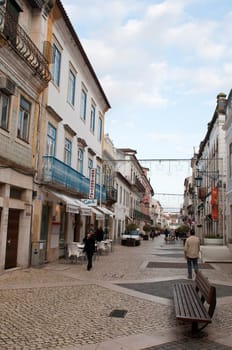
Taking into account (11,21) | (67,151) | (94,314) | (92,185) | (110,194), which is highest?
(11,21)

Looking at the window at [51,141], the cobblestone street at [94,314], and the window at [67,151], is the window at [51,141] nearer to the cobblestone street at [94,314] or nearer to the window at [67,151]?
the window at [67,151]

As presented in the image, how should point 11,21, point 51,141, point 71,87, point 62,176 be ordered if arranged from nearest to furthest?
point 11,21, point 62,176, point 51,141, point 71,87

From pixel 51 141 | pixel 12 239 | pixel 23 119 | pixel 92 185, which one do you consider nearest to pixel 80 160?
pixel 92 185

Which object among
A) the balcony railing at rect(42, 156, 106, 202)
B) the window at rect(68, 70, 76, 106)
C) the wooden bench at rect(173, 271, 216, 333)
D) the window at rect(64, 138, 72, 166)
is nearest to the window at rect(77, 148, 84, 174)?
the balcony railing at rect(42, 156, 106, 202)

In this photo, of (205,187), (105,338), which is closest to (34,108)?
(105,338)

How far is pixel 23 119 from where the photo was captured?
13.6 m

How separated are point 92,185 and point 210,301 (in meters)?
16.5

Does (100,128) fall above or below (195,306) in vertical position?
above

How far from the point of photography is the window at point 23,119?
43.4ft

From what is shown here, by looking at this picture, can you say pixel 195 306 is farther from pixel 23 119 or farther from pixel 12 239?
pixel 23 119

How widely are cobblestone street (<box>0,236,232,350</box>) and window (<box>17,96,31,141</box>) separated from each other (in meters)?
4.86

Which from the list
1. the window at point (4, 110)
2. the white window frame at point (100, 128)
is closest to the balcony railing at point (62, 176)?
the window at point (4, 110)

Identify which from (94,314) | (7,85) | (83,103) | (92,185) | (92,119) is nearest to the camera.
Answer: (94,314)

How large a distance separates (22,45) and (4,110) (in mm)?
2369
